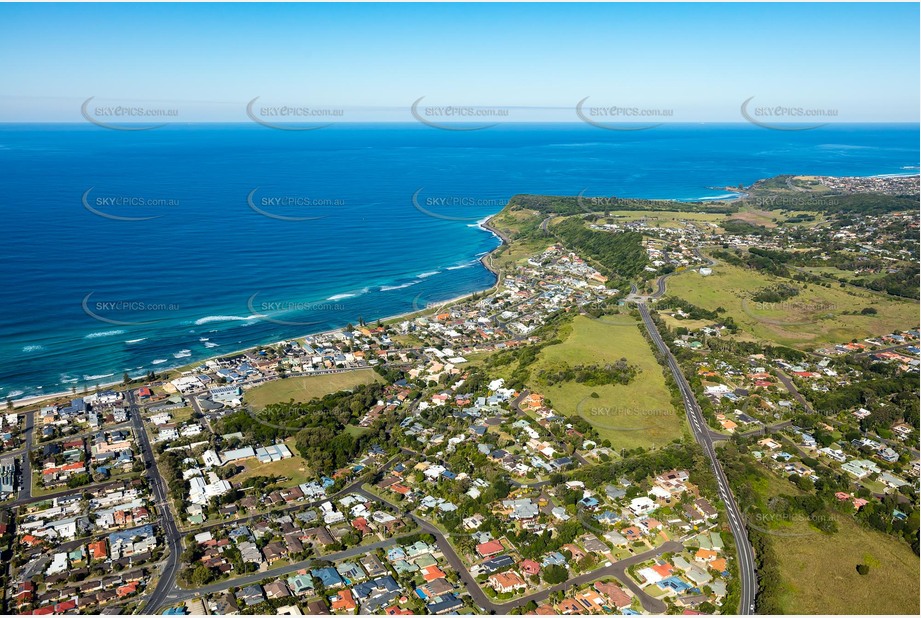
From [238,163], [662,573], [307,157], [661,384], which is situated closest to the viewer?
[662,573]

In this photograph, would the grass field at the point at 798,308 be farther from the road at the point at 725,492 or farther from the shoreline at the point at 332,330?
the shoreline at the point at 332,330

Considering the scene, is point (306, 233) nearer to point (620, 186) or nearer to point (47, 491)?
point (47, 491)

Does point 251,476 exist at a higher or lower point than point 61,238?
lower

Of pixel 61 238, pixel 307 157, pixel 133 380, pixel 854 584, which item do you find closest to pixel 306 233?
pixel 61 238

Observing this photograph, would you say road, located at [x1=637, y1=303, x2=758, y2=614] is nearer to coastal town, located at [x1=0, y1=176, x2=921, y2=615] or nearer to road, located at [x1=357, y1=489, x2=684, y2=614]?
coastal town, located at [x1=0, y1=176, x2=921, y2=615]

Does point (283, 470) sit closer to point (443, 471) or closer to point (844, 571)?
point (443, 471)

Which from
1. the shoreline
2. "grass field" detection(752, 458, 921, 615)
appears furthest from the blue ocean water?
"grass field" detection(752, 458, 921, 615)

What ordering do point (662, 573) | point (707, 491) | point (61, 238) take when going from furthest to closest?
1. point (61, 238)
2. point (707, 491)
3. point (662, 573)

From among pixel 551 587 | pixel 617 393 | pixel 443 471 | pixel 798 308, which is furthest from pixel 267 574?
pixel 798 308
